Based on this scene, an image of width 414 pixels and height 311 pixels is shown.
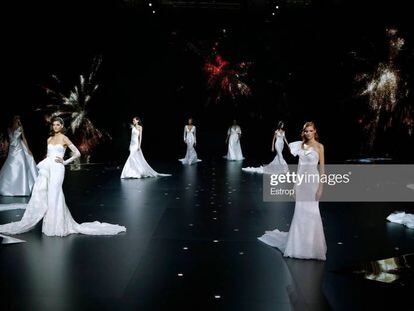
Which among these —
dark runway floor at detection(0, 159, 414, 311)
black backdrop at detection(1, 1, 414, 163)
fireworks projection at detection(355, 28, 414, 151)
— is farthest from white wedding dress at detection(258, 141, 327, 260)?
fireworks projection at detection(355, 28, 414, 151)

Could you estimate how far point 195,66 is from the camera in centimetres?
2981

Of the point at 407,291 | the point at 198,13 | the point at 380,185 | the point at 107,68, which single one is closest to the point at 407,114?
the point at 380,185

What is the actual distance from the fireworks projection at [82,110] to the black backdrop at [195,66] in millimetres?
507

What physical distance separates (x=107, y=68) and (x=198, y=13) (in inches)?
187

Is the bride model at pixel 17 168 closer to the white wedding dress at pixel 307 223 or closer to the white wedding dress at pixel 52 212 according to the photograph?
the white wedding dress at pixel 52 212

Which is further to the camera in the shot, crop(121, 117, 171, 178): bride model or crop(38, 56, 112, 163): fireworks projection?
crop(38, 56, 112, 163): fireworks projection

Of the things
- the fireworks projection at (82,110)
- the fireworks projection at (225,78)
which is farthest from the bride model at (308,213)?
the fireworks projection at (225,78)

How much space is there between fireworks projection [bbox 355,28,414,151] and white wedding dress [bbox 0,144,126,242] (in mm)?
13492

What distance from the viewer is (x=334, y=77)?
20484 millimetres

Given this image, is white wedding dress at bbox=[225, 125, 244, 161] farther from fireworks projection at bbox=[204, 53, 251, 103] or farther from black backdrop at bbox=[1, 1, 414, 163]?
fireworks projection at bbox=[204, 53, 251, 103]

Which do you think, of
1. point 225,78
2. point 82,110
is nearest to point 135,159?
point 82,110

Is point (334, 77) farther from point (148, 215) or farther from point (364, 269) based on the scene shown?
point (364, 269)

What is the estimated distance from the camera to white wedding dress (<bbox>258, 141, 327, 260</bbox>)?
19.1ft

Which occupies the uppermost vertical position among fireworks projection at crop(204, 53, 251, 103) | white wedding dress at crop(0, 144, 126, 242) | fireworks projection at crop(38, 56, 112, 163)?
fireworks projection at crop(204, 53, 251, 103)
